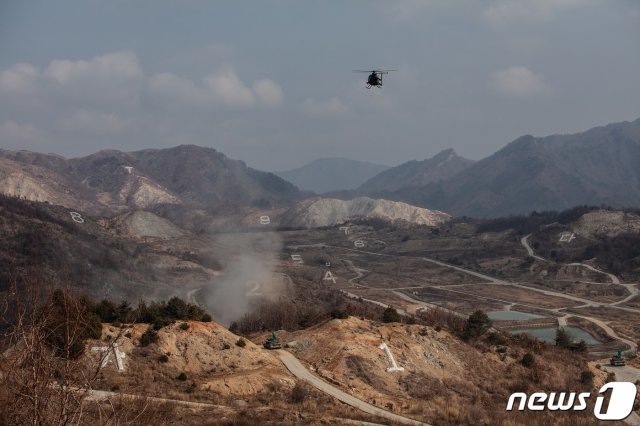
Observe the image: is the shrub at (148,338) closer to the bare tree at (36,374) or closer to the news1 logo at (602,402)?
the news1 logo at (602,402)

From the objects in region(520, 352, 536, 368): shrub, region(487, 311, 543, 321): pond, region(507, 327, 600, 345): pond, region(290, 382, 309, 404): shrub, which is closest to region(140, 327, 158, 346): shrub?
region(290, 382, 309, 404): shrub

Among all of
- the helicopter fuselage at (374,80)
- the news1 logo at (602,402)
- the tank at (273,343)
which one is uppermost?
the helicopter fuselage at (374,80)

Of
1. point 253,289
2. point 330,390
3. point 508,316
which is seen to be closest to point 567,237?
point 508,316

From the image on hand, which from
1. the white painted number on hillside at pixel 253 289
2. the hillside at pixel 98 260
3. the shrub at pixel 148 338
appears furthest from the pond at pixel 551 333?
the hillside at pixel 98 260

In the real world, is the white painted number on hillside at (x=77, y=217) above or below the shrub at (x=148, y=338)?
above

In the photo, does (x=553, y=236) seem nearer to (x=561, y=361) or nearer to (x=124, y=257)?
(x=124, y=257)

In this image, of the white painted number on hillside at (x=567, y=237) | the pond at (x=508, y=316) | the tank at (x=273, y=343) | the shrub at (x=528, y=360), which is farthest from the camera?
the white painted number on hillside at (x=567, y=237)
